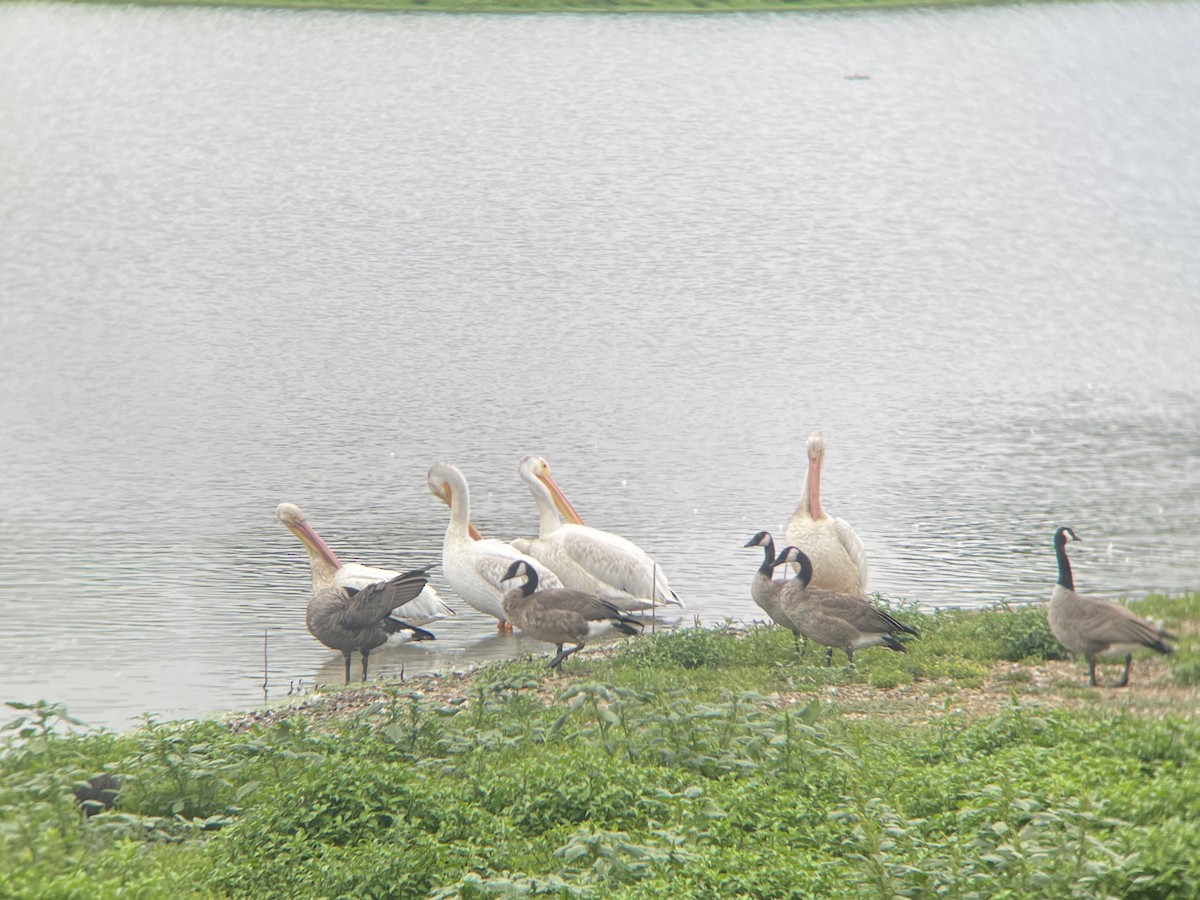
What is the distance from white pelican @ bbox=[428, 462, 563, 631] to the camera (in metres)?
12.2

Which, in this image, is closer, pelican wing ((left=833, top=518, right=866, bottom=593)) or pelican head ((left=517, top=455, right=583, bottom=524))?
pelican wing ((left=833, top=518, right=866, bottom=593))

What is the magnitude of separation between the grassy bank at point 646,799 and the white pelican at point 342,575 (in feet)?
11.1

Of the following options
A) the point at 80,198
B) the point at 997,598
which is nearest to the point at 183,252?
the point at 80,198

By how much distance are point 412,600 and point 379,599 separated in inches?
41.1

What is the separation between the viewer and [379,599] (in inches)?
428

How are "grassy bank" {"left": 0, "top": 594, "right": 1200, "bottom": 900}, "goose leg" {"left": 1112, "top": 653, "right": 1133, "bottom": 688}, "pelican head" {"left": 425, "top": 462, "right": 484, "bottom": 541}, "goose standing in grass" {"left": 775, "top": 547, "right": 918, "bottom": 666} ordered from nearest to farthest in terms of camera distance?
"grassy bank" {"left": 0, "top": 594, "right": 1200, "bottom": 900} → "goose leg" {"left": 1112, "top": 653, "right": 1133, "bottom": 688} → "goose standing in grass" {"left": 775, "top": 547, "right": 918, "bottom": 666} → "pelican head" {"left": 425, "top": 462, "right": 484, "bottom": 541}

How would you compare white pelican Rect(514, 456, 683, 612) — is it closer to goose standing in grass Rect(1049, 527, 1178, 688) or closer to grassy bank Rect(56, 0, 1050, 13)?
goose standing in grass Rect(1049, 527, 1178, 688)

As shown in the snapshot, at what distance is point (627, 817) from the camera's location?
20.6 ft

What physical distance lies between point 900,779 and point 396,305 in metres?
20.3

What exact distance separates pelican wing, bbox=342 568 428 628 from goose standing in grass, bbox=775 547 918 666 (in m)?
2.95

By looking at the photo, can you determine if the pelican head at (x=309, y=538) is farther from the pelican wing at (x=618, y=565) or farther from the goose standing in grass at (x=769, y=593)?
the goose standing in grass at (x=769, y=593)

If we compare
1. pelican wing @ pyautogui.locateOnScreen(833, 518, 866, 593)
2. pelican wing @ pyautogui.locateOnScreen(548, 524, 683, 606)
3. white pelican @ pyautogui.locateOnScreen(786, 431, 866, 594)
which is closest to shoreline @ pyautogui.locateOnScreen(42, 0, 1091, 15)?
pelican wing @ pyautogui.locateOnScreen(548, 524, 683, 606)

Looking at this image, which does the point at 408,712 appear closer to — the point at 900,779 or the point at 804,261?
the point at 900,779

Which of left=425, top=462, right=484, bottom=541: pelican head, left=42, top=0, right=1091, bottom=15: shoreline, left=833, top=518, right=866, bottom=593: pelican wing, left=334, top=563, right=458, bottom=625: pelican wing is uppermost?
left=42, top=0, right=1091, bottom=15: shoreline
